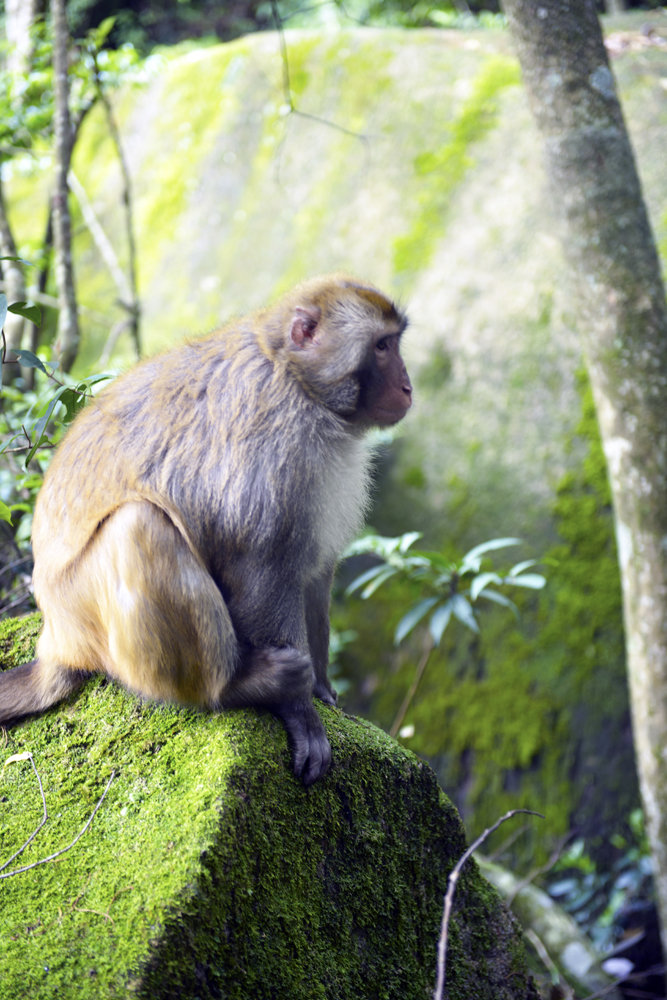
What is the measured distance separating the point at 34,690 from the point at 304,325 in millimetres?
1471

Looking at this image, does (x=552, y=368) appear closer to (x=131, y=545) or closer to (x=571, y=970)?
(x=571, y=970)

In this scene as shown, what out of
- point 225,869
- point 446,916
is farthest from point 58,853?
point 446,916

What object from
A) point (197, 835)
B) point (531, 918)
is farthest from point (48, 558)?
point (531, 918)

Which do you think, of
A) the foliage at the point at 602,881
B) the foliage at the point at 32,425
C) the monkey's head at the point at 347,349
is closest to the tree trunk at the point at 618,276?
the foliage at the point at 602,881

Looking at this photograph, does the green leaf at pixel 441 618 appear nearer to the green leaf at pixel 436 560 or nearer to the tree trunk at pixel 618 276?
the green leaf at pixel 436 560

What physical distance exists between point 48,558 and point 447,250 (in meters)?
4.38

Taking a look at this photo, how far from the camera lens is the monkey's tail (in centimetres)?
266

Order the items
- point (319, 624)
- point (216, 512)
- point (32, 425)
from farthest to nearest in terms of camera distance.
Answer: point (32, 425), point (319, 624), point (216, 512)

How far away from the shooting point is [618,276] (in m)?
3.94

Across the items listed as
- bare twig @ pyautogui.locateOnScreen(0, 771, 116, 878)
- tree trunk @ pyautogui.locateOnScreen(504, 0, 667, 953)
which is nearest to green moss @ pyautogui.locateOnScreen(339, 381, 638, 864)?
tree trunk @ pyautogui.locateOnScreen(504, 0, 667, 953)

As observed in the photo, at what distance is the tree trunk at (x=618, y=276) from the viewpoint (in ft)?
12.9

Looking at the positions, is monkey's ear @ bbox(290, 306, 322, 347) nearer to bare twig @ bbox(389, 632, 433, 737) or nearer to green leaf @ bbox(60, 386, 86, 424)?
green leaf @ bbox(60, 386, 86, 424)

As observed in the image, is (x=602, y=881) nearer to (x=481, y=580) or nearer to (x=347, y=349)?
(x=481, y=580)

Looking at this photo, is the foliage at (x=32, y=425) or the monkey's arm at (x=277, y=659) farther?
the foliage at (x=32, y=425)
